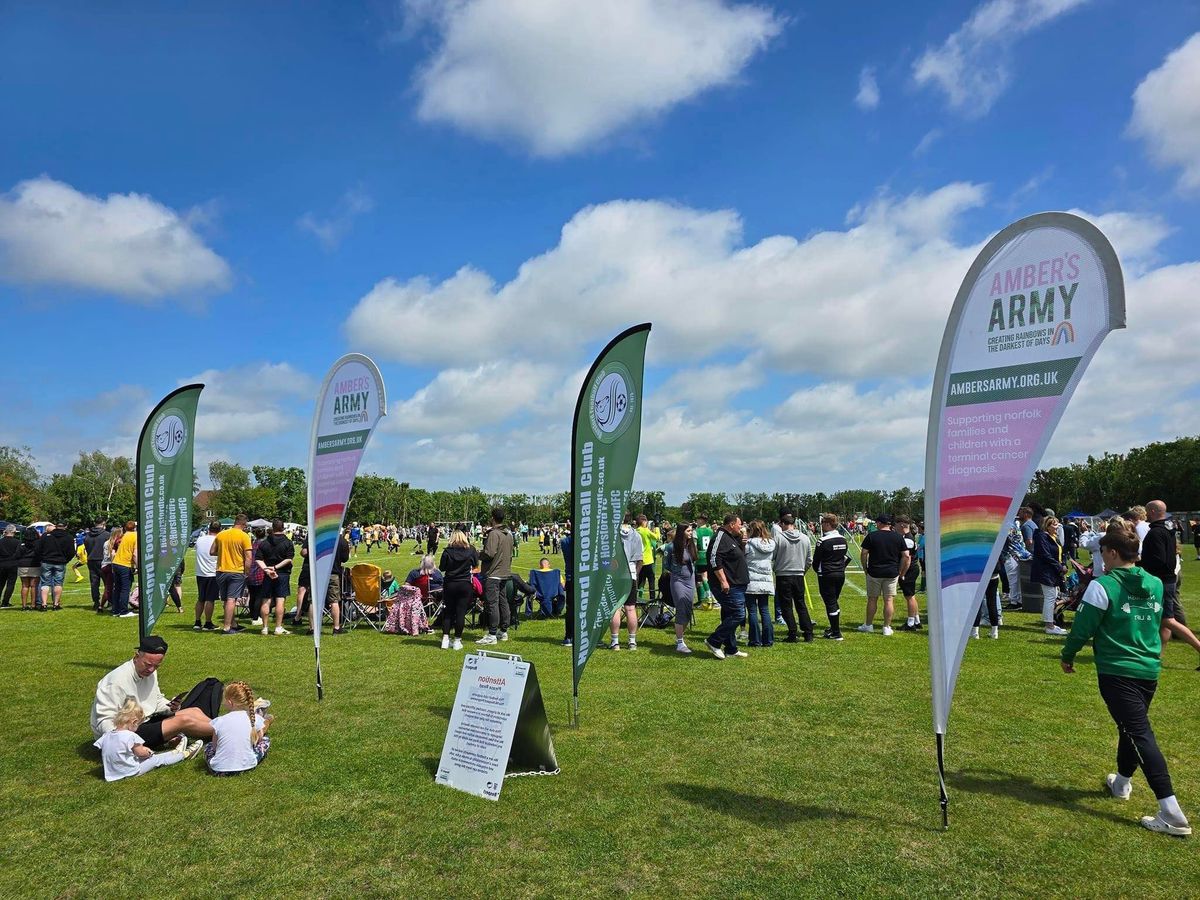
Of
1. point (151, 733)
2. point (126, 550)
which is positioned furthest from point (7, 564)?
point (151, 733)

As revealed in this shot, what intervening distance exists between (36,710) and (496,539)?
18.2 feet

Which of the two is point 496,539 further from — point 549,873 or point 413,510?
point 413,510

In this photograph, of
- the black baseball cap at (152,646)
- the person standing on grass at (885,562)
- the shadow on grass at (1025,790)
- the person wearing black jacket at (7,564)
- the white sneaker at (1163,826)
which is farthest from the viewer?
the person wearing black jacket at (7,564)

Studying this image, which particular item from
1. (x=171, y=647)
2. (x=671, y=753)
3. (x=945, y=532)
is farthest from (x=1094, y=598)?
(x=171, y=647)

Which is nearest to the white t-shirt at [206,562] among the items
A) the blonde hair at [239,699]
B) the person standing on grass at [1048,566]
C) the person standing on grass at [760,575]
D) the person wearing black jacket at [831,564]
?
the blonde hair at [239,699]

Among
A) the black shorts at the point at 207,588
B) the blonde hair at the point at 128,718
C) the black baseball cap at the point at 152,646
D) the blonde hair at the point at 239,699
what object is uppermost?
the black baseball cap at the point at 152,646

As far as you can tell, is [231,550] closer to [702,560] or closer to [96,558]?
[96,558]

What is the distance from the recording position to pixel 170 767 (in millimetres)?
5883

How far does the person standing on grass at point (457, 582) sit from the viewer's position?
10.8 metres

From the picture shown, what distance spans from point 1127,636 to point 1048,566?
27.2 feet

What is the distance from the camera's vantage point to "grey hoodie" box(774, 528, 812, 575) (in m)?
10.8

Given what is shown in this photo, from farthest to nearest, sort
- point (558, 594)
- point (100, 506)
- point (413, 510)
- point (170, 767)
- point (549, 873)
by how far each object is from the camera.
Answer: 1. point (413, 510)
2. point (100, 506)
3. point (558, 594)
4. point (170, 767)
5. point (549, 873)

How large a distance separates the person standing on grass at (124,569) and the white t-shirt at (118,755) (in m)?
9.93

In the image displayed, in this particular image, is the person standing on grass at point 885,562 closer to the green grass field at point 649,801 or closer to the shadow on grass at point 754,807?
the green grass field at point 649,801
